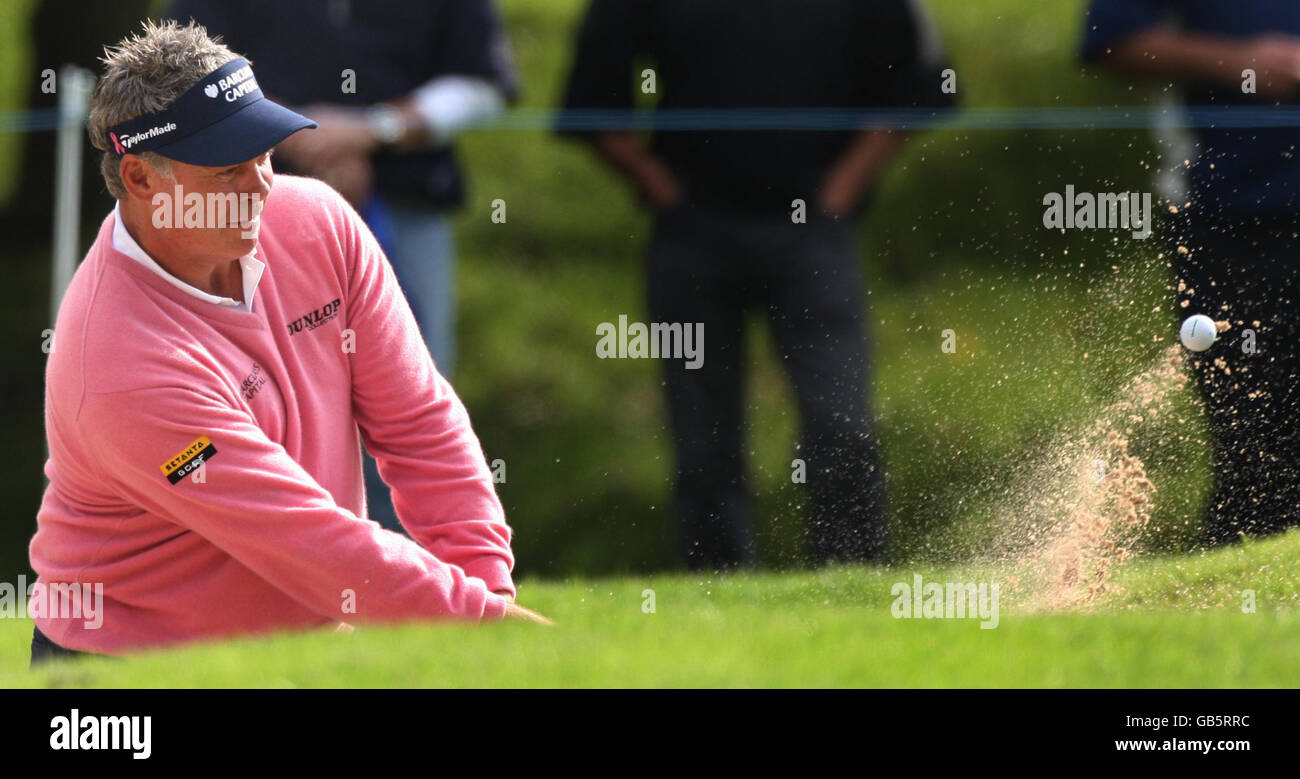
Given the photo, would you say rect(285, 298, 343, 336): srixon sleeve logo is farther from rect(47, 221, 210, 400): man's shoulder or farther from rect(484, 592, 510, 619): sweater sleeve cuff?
rect(484, 592, 510, 619): sweater sleeve cuff

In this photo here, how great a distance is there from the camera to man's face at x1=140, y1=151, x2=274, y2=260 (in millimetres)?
3840

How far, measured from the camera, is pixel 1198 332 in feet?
19.1

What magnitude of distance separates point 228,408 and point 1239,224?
3655 mm

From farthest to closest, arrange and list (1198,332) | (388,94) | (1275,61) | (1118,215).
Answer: (1118,215) → (388,94) → (1275,61) → (1198,332)


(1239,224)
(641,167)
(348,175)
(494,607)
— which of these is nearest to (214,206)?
(494,607)

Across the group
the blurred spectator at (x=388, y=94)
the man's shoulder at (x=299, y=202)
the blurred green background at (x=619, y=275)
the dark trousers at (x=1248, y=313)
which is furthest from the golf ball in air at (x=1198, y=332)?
the man's shoulder at (x=299, y=202)

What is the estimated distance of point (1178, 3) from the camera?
6242 mm

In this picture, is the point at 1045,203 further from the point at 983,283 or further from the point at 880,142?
the point at 880,142

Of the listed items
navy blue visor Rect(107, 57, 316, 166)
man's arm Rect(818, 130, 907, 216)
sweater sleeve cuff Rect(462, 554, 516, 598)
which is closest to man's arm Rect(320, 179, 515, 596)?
sweater sleeve cuff Rect(462, 554, 516, 598)

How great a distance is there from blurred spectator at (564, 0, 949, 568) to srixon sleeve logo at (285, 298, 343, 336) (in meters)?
2.57

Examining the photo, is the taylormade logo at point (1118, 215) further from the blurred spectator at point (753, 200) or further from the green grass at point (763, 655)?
the green grass at point (763, 655)

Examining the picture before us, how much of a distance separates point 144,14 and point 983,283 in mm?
5599

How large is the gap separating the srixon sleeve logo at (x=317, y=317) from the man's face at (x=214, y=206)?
264 millimetres
